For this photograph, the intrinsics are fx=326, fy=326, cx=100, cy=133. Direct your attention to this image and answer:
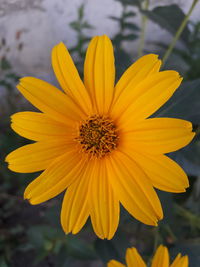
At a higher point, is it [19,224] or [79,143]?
[79,143]

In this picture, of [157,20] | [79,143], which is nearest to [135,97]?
[79,143]

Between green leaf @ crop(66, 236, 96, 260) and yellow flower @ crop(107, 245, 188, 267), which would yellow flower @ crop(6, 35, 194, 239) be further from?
green leaf @ crop(66, 236, 96, 260)

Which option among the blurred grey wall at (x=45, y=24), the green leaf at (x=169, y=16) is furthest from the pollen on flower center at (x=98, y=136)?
the blurred grey wall at (x=45, y=24)

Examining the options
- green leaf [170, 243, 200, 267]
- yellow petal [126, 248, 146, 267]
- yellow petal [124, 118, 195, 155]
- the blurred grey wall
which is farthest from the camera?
Answer: the blurred grey wall

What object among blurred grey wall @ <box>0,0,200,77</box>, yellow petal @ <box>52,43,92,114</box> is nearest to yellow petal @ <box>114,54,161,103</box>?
yellow petal @ <box>52,43,92,114</box>

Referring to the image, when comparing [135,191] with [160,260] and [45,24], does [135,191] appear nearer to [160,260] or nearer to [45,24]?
[160,260]

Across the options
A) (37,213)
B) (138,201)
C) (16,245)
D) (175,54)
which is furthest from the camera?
(37,213)

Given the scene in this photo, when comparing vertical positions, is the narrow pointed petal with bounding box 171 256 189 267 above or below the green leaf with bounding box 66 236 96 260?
above

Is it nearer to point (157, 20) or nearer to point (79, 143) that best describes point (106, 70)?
point (79, 143)
